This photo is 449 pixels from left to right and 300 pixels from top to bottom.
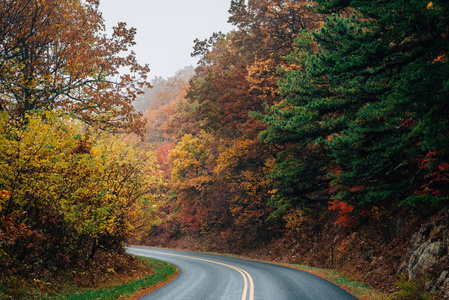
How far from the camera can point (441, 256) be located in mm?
9117

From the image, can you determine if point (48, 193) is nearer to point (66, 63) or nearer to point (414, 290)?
point (66, 63)

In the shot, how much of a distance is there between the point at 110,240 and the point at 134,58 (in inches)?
358

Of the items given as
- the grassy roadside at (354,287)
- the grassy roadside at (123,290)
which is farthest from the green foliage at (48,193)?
the grassy roadside at (354,287)

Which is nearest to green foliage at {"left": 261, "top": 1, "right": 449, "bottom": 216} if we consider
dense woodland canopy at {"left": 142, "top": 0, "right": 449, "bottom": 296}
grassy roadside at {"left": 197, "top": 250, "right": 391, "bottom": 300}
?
dense woodland canopy at {"left": 142, "top": 0, "right": 449, "bottom": 296}

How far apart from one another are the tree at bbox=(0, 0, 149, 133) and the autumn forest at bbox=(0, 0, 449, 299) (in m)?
0.08

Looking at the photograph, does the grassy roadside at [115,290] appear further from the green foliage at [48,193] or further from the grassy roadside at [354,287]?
the grassy roadside at [354,287]

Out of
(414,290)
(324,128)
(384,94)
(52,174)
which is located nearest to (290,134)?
(324,128)

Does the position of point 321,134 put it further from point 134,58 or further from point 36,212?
point 36,212

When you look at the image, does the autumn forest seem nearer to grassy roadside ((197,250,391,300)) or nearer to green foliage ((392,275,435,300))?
green foliage ((392,275,435,300))

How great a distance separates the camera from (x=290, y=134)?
16.5 meters

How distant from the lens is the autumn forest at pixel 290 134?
28.5 ft

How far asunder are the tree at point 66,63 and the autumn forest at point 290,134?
0.08m

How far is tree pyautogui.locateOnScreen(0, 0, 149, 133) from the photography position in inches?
444

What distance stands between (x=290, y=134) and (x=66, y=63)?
36.0 feet
